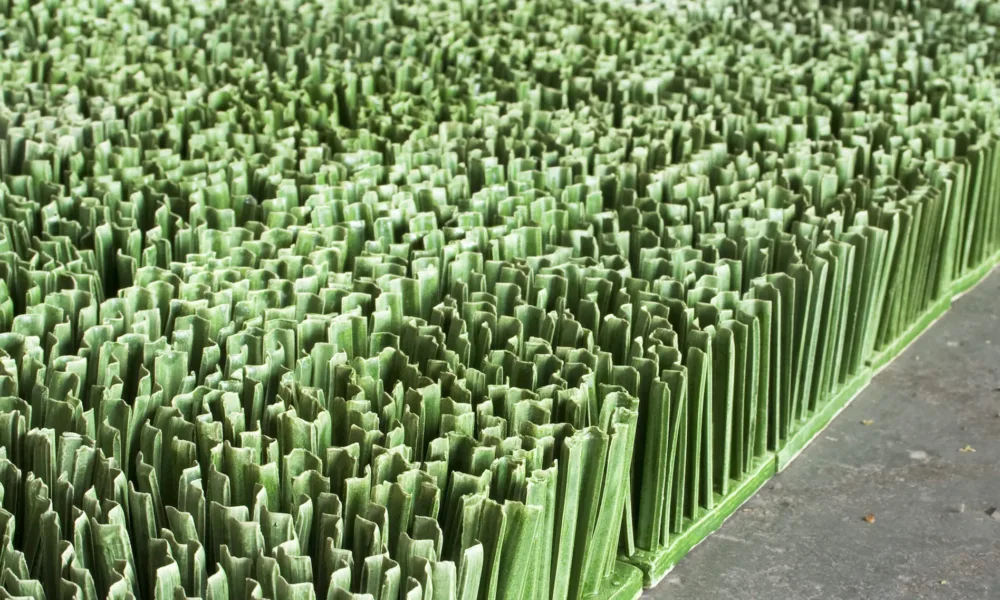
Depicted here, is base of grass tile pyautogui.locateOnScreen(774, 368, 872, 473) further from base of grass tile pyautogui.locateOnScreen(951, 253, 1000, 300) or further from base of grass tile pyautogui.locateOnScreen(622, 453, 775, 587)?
base of grass tile pyautogui.locateOnScreen(951, 253, 1000, 300)

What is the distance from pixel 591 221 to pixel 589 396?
3.19 ft

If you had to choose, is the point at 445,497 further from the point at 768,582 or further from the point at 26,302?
the point at 26,302

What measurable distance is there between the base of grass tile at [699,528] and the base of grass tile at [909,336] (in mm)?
728

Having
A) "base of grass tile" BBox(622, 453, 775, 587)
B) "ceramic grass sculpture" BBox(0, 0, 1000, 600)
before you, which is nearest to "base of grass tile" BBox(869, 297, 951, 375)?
"ceramic grass sculpture" BBox(0, 0, 1000, 600)

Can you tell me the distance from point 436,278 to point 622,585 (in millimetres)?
838

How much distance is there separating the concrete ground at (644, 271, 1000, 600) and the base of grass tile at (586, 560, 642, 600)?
0.05m

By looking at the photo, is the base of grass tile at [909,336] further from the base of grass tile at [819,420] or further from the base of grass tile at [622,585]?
the base of grass tile at [622,585]

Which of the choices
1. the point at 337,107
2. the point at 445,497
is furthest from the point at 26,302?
the point at 337,107

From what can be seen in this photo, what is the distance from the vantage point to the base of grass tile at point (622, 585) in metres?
2.46

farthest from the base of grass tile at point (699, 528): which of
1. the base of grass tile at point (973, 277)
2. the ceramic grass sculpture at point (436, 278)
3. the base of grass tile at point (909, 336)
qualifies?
the base of grass tile at point (973, 277)

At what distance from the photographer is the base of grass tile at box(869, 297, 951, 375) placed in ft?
11.8

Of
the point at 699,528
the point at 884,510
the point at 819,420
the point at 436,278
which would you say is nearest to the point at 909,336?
the point at 819,420

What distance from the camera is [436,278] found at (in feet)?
9.45

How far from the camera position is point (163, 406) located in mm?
2256
